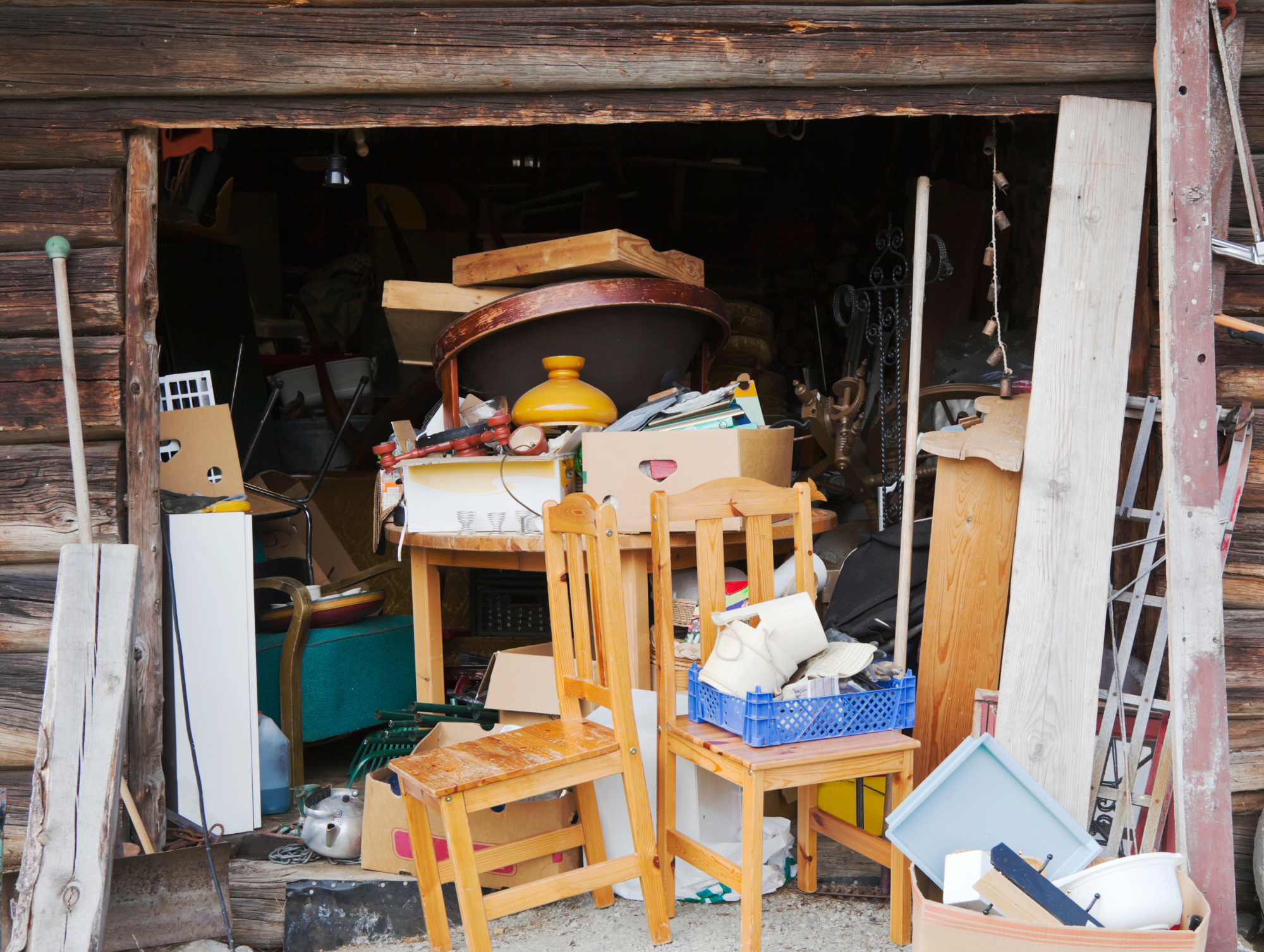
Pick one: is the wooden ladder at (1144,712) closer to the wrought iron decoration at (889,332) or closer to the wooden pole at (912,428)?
the wooden pole at (912,428)

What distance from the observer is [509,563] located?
11.0ft

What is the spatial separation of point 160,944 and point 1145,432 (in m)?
3.12

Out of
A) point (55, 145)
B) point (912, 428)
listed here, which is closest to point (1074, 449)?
point (912, 428)

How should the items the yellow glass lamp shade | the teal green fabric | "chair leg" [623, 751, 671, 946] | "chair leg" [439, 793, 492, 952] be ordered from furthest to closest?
1. the teal green fabric
2. the yellow glass lamp shade
3. "chair leg" [623, 751, 671, 946]
4. "chair leg" [439, 793, 492, 952]

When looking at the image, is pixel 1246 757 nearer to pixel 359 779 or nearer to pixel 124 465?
pixel 359 779

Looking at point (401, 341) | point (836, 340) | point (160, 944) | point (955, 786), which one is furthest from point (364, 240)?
point (955, 786)

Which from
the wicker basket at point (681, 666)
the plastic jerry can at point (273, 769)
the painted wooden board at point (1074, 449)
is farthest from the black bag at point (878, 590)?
the plastic jerry can at point (273, 769)

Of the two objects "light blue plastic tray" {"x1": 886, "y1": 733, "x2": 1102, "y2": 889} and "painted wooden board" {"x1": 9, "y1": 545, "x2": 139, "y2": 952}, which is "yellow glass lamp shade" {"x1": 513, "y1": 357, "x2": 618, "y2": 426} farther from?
"light blue plastic tray" {"x1": 886, "y1": 733, "x2": 1102, "y2": 889}

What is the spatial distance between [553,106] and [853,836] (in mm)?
2239

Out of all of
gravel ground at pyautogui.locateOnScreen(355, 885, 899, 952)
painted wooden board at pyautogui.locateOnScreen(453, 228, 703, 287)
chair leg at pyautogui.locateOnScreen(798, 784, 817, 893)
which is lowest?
gravel ground at pyautogui.locateOnScreen(355, 885, 899, 952)

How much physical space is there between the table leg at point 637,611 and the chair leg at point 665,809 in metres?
0.34

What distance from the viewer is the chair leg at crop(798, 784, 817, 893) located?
9.55ft

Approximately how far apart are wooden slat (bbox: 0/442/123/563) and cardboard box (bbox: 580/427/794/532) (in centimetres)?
136

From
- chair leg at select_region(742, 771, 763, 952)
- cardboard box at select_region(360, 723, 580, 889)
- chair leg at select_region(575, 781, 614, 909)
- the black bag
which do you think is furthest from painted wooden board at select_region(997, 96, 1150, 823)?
cardboard box at select_region(360, 723, 580, 889)
